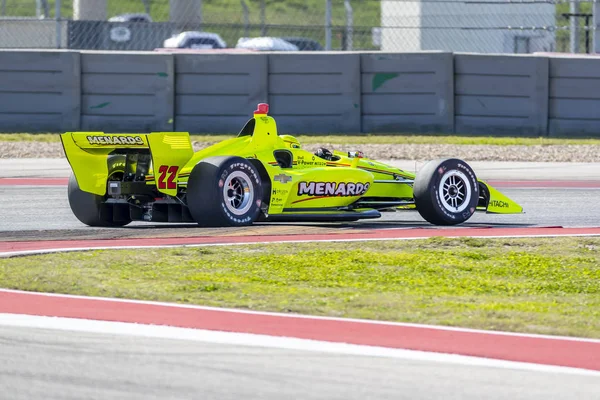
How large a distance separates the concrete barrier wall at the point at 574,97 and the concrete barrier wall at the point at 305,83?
350 centimetres

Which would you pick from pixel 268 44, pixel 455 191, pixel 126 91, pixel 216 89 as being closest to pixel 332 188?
pixel 455 191

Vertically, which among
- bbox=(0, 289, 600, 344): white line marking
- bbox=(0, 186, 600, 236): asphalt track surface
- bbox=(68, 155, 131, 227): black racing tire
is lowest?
bbox=(0, 289, 600, 344): white line marking

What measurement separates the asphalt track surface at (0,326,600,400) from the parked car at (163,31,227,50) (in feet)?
84.5

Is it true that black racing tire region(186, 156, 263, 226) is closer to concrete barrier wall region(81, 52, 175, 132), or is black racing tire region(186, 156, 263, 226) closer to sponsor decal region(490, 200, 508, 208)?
sponsor decal region(490, 200, 508, 208)

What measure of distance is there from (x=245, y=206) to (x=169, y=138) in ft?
3.08

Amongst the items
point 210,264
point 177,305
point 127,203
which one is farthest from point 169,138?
point 177,305

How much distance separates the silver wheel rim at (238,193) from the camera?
10.7 m

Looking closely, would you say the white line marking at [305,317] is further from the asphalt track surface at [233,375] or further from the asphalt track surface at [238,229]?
the asphalt track surface at [238,229]

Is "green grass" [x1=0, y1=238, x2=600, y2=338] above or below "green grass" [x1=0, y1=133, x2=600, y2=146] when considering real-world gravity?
below

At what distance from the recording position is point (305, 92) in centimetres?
2044

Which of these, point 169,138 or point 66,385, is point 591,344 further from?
point 169,138

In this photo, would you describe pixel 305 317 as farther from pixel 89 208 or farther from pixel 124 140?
pixel 89 208

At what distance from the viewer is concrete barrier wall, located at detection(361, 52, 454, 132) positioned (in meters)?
20.5

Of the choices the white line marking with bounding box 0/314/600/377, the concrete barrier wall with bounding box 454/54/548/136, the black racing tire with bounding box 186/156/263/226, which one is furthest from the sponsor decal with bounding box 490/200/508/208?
the concrete barrier wall with bounding box 454/54/548/136
